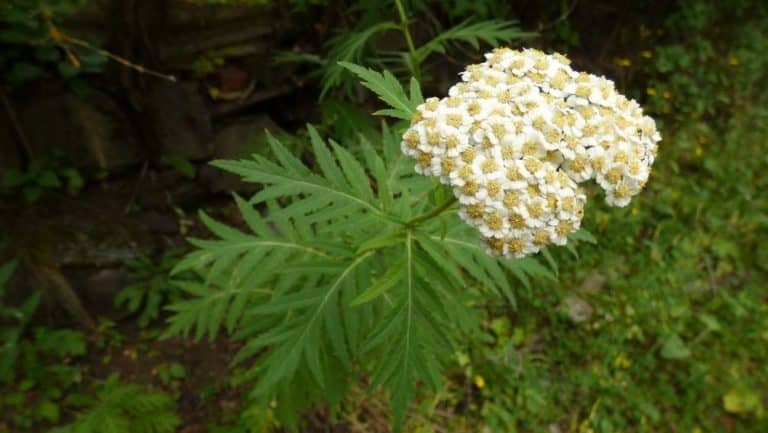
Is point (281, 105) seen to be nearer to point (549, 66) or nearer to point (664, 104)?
point (549, 66)

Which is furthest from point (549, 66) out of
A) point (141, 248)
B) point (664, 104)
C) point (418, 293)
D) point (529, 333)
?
point (664, 104)

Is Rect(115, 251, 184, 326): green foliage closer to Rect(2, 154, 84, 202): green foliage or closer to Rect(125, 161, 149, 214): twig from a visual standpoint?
Rect(125, 161, 149, 214): twig

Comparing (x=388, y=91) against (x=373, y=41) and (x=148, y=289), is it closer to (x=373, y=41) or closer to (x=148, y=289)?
(x=373, y=41)

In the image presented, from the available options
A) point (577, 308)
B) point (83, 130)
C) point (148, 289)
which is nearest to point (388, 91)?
point (83, 130)

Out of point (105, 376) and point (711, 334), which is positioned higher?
point (711, 334)

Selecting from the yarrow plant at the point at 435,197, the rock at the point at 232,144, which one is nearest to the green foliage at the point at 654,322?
the yarrow plant at the point at 435,197

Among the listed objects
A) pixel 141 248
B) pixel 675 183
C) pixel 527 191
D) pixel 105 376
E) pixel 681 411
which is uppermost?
pixel 675 183
